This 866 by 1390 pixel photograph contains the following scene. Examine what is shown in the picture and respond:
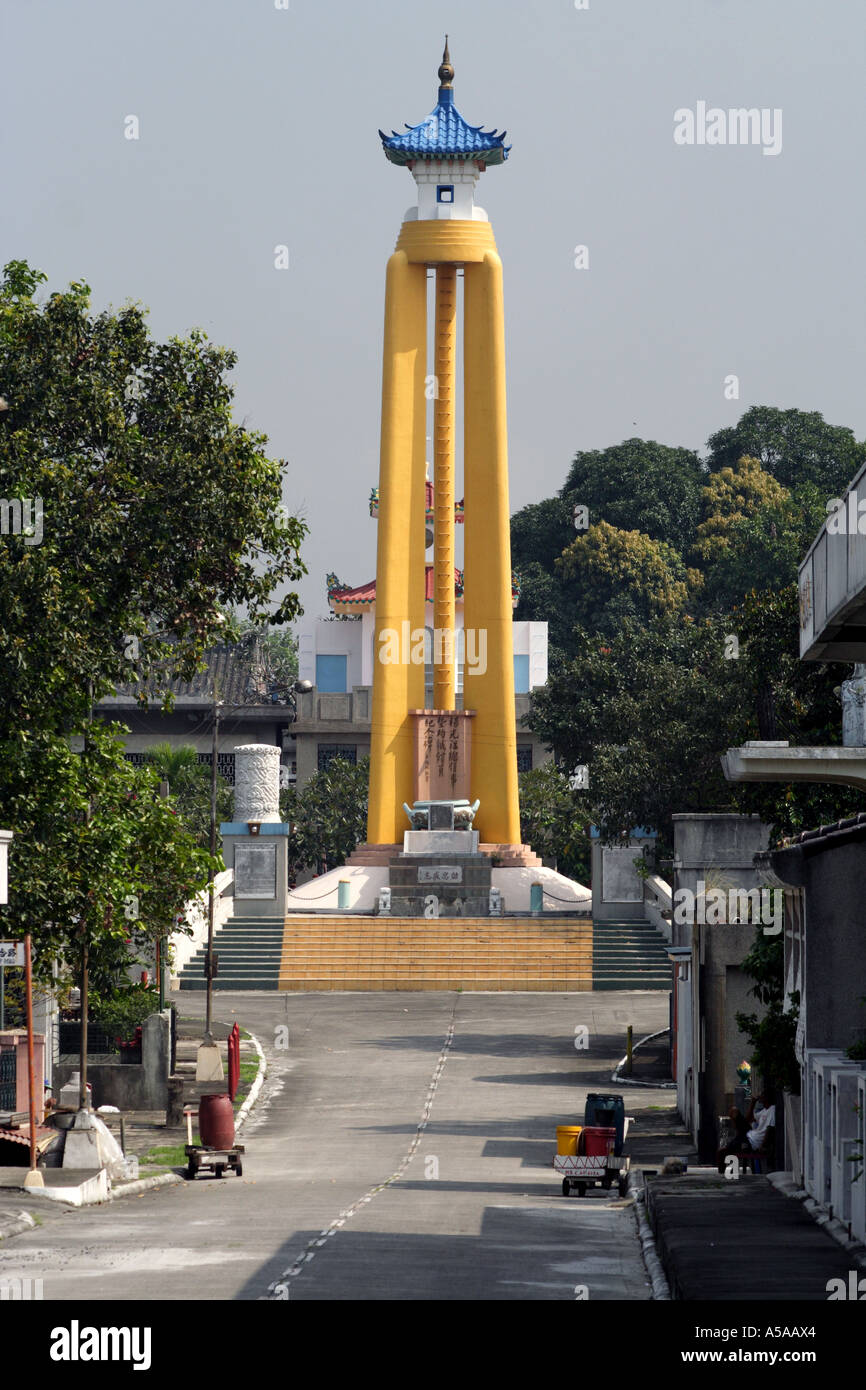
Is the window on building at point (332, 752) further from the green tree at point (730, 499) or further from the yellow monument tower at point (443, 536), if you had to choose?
the green tree at point (730, 499)

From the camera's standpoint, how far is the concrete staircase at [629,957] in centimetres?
4853

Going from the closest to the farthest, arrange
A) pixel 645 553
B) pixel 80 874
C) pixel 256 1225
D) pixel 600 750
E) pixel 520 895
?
pixel 256 1225 → pixel 80 874 → pixel 600 750 → pixel 520 895 → pixel 645 553

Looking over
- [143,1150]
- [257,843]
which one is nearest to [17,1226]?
[143,1150]

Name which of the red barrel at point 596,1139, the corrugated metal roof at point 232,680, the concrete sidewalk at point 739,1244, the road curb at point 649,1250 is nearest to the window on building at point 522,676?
the corrugated metal roof at point 232,680

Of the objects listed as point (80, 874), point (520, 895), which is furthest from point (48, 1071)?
point (520, 895)

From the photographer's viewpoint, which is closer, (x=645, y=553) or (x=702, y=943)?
(x=702, y=943)

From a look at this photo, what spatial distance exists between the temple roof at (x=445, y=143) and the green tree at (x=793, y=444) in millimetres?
41204

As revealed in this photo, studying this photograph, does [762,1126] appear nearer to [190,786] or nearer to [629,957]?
[629,957]

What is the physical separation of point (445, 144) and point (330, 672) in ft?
96.1

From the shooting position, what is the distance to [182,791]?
66.4 meters

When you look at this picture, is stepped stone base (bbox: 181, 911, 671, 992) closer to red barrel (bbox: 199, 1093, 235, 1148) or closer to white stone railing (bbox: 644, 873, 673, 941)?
white stone railing (bbox: 644, 873, 673, 941)

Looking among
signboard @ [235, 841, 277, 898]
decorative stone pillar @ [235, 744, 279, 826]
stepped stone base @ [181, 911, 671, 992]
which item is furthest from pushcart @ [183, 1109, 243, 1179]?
decorative stone pillar @ [235, 744, 279, 826]

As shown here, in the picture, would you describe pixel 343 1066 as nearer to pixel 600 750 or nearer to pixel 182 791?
pixel 600 750
